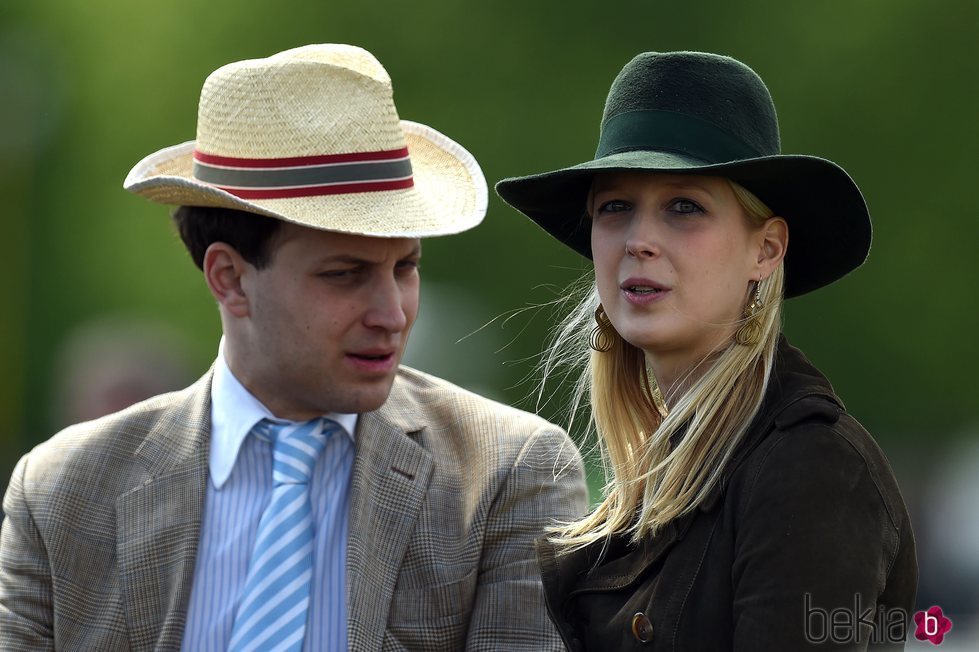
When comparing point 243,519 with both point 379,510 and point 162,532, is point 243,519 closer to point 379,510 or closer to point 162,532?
point 162,532

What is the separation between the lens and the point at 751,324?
9.95 feet

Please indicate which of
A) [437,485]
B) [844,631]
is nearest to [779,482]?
[844,631]

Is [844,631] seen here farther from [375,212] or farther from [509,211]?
[509,211]

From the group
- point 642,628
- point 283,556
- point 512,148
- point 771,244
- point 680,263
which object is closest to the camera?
point 642,628

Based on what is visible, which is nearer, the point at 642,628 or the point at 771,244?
the point at 642,628

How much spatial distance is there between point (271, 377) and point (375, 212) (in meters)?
0.49

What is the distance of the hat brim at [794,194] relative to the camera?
2924 millimetres

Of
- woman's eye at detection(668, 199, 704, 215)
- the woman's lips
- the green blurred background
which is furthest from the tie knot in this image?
the green blurred background

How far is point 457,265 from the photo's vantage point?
1276cm

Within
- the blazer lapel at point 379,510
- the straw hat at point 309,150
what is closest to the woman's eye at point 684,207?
the straw hat at point 309,150

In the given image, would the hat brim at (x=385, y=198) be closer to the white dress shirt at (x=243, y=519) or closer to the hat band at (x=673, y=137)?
the white dress shirt at (x=243, y=519)

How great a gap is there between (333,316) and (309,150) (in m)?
0.41

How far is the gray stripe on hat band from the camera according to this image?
3646 millimetres

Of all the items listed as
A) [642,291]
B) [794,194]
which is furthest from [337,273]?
[794,194]
